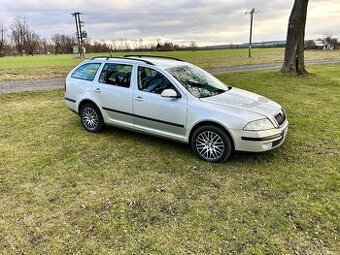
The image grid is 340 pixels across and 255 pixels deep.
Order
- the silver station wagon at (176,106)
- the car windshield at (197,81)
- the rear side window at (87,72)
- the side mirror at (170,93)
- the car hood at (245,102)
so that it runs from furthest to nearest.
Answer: the rear side window at (87,72) → the car windshield at (197,81) → the side mirror at (170,93) → the car hood at (245,102) → the silver station wagon at (176,106)

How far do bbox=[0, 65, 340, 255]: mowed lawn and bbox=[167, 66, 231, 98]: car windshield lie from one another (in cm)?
113

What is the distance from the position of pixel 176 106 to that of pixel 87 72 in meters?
2.46

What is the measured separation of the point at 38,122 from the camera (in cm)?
771

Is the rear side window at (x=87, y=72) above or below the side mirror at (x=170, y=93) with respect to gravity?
above

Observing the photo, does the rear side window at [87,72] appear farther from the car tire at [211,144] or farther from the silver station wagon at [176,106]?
the car tire at [211,144]

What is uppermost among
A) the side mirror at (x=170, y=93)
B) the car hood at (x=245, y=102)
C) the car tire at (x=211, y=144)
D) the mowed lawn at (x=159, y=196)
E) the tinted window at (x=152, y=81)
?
the tinted window at (x=152, y=81)

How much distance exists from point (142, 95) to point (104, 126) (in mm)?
1475

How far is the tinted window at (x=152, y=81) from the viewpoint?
5387mm

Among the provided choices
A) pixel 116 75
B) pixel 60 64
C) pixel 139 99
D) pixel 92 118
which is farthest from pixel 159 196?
pixel 60 64

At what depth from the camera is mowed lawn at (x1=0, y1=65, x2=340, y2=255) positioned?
3168 mm

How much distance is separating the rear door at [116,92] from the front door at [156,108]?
194 mm

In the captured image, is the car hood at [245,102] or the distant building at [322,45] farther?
the distant building at [322,45]

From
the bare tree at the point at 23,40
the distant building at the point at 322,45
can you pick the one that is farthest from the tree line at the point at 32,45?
the distant building at the point at 322,45

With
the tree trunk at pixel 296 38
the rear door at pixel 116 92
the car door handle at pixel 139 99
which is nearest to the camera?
the car door handle at pixel 139 99
